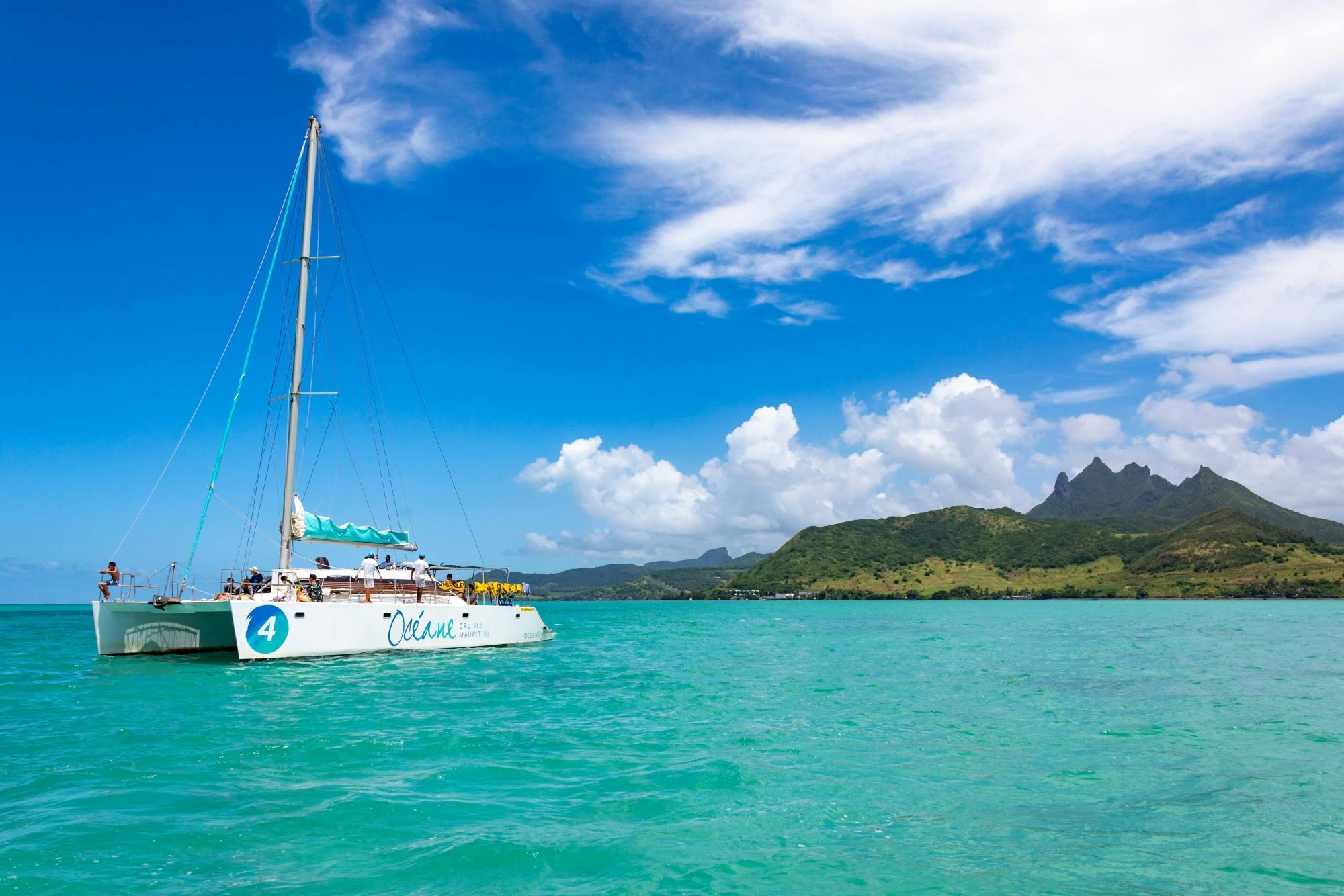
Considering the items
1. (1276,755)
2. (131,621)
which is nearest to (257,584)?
(131,621)

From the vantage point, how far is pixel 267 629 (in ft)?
88.1

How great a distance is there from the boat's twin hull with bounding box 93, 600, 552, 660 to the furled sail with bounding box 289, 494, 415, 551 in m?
3.58

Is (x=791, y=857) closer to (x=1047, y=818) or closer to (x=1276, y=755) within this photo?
(x=1047, y=818)

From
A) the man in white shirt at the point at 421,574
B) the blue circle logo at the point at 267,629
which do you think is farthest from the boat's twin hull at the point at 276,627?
the man in white shirt at the point at 421,574

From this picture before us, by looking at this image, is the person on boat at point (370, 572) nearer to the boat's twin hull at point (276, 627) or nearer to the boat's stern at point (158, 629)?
the boat's twin hull at point (276, 627)

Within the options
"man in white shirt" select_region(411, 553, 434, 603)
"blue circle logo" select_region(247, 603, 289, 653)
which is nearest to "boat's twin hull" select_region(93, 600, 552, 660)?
"blue circle logo" select_region(247, 603, 289, 653)

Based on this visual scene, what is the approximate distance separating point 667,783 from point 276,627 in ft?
64.9

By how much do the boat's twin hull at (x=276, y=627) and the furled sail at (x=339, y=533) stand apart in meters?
3.58

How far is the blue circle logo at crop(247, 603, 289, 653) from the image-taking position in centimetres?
2664

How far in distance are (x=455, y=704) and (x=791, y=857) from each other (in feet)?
43.8

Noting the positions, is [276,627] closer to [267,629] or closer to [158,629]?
[267,629]

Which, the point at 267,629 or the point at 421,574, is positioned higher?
the point at 421,574

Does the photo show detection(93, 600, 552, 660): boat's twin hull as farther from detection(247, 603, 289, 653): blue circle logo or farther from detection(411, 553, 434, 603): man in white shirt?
detection(411, 553, 434, 603): man in white shirt

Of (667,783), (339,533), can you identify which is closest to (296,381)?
(339,533)
